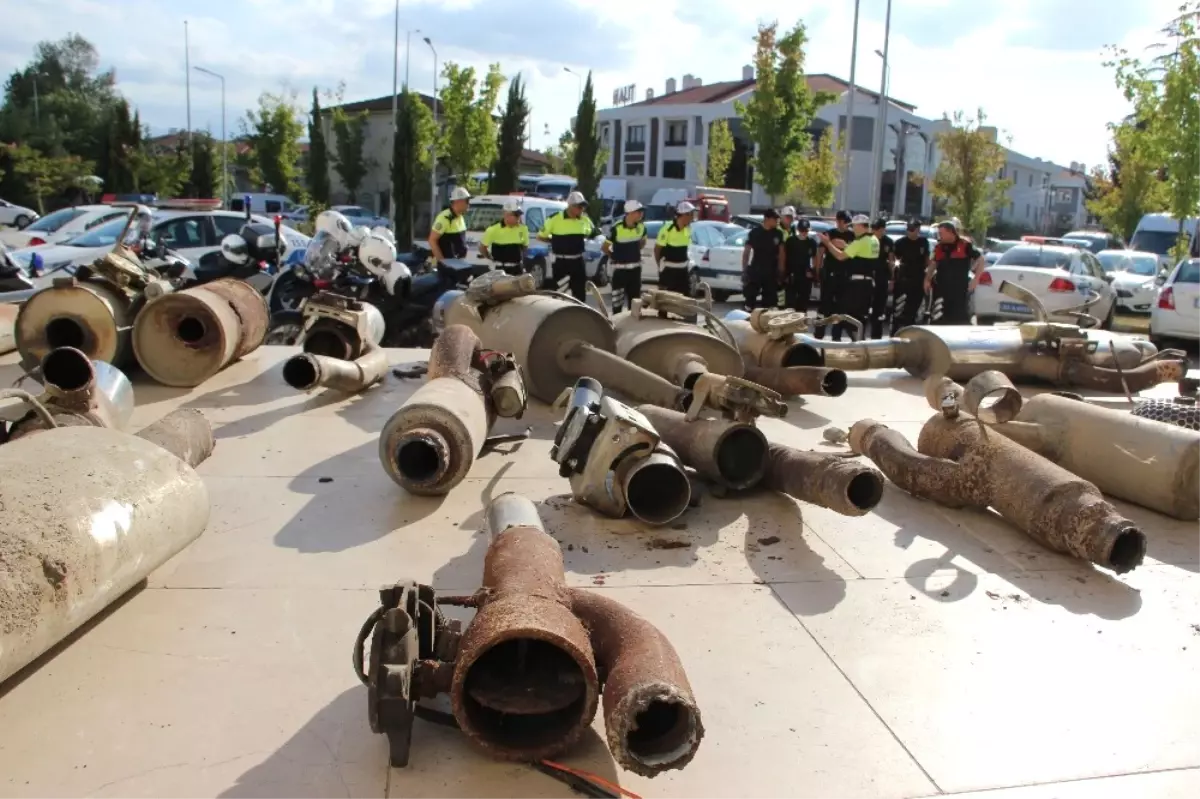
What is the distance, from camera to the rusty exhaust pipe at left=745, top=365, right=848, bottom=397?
708cm

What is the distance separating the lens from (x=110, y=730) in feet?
9.72

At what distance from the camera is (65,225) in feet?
53.9

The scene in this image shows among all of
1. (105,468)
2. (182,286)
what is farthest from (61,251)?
(105,468)

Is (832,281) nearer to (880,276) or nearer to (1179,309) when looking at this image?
(880,276)

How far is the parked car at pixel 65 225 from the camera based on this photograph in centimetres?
1573

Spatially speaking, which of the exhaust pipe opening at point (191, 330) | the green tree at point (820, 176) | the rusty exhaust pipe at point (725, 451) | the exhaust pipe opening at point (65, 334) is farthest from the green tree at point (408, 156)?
the rusty exhaust pipe at point (725, 451)

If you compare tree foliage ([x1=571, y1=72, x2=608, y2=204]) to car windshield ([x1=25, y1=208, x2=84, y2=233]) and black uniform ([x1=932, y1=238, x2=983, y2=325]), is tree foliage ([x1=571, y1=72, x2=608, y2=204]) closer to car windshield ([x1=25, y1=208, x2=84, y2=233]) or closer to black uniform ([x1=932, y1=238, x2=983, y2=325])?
car windshield ([x1=25, y1=208, x2=84, y2=233])

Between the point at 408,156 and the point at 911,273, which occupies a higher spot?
the point at 408,156

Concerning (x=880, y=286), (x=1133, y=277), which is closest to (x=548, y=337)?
(x=880, y=286)

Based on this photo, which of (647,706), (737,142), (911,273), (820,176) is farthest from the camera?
(737,142)

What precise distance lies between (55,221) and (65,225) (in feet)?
2.57

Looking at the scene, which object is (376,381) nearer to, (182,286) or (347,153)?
(182,286)

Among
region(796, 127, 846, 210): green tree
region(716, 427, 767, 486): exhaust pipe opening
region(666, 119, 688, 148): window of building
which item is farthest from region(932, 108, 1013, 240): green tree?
region(716, 427, 767, 486): exhaust pipe opening

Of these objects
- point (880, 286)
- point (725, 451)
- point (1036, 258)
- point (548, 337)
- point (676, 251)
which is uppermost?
point (1036, 258)
